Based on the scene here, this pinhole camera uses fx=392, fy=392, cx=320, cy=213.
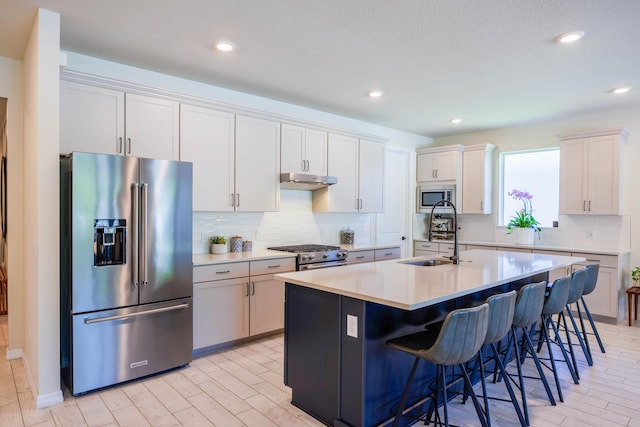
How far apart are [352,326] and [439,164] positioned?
469 cm

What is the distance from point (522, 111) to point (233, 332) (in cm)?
445

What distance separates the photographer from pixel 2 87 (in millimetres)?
3379

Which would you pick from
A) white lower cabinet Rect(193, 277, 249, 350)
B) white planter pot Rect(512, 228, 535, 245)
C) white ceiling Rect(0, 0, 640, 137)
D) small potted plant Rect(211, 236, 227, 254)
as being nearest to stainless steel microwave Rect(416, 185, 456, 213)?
white planter pot Rect(512, 228, 535, 245)

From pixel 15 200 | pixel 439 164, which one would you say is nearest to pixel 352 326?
pixel 15 200

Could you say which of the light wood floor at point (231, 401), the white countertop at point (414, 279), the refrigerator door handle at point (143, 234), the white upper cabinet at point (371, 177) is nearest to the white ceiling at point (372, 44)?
the white upper cabinet at point (371, 177)

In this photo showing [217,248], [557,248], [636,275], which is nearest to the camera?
[217,248]

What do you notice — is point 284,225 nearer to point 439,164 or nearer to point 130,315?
point 130,315

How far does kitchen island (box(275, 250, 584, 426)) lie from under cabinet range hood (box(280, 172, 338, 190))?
1.71m

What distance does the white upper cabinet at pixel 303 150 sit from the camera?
4492 millimetres

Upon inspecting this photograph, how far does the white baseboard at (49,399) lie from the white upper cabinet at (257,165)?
2109 millimetres

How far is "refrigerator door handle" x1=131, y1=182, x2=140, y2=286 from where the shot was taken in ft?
9.77

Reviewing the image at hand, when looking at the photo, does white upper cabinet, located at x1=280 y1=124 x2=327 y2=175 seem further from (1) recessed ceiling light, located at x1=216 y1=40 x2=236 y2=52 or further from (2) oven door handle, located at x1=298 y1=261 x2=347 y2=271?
(1) recessed ceiling light, located at x1=216 y1=40 x2=236 y2=52

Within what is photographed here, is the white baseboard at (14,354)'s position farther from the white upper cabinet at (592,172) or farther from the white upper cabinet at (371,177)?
the white upper cabinet at (592,172)

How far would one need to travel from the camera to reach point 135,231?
298 centimetres
